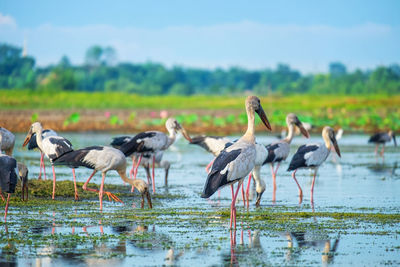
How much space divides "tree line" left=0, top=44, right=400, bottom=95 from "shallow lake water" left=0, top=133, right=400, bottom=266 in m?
47.5

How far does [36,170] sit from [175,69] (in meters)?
102

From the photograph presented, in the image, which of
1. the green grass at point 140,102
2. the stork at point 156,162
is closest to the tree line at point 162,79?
the green grass at point 140,102

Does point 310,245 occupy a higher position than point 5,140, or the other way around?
point 5,140

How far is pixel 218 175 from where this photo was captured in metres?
Answer: 8.97

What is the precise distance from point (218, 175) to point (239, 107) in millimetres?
46770

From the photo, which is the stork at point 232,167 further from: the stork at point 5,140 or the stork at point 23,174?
the stork at point 5,140

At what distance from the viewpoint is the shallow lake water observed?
7.17 m

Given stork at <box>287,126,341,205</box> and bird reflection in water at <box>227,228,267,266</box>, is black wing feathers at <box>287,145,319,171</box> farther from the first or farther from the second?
bird reflection in water at <box>227,228,267,266</box>

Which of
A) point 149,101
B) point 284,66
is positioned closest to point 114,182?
point 149,101

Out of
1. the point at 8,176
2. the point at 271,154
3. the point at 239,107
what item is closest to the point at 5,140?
the point at 8,176

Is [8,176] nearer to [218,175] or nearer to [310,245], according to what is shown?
[218,175]

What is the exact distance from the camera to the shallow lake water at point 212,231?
7.17 meters

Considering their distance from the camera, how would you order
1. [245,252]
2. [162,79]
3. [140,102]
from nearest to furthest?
[245,252] < [140,102] < [162,79]

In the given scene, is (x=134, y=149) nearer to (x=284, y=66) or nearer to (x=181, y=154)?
(x=181, y=154)
